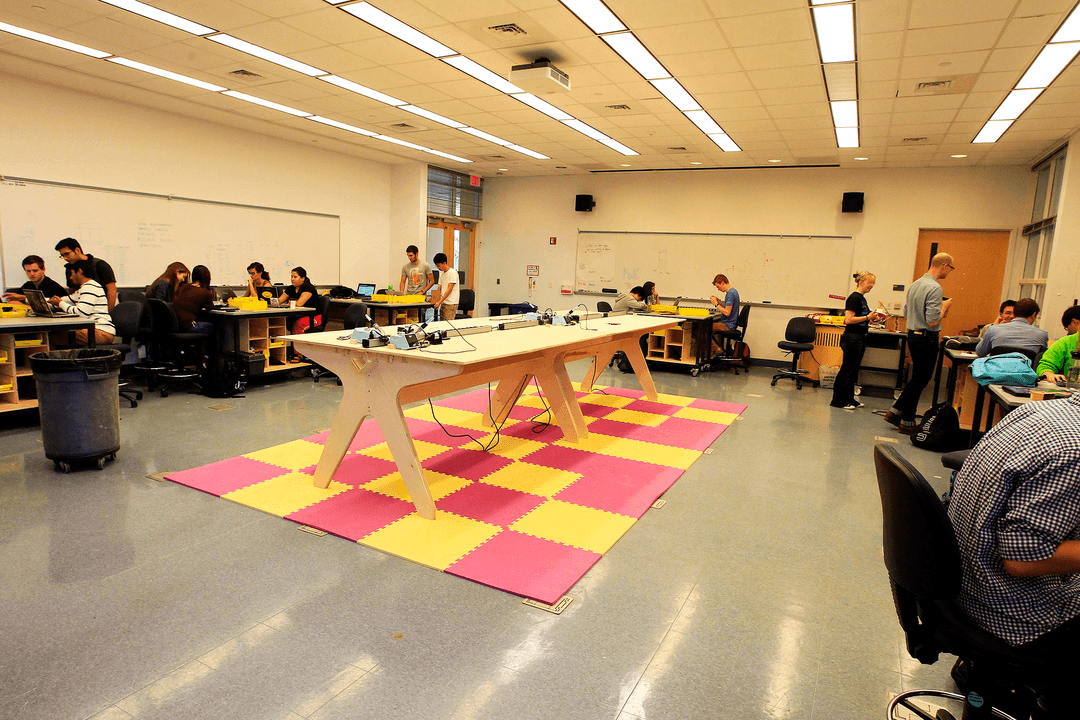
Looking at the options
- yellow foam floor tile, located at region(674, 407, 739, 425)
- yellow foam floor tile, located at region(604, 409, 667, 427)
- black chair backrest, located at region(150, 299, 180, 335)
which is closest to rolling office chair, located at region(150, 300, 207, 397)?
black chair backrest, located at region(150, 299, 180, 335)

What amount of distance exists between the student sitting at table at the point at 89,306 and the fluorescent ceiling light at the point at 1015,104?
26.9ft

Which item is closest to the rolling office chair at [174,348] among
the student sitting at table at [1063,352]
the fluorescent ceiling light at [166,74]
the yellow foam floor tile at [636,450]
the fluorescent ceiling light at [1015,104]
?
the fluorescent ceiling light at [166,74]

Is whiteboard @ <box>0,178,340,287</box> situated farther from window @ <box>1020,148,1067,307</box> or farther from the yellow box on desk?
window @ <box>1020,148,1067,307</box>

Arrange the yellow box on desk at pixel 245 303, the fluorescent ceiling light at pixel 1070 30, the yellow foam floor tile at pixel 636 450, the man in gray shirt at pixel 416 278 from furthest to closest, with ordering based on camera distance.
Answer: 1. the man in gray shirt at pixel 416 278
2. the yellow box on desk at pixel 245 303
3. the yellow foam floor tile at pixel 636 450
4. the fluorescent ceiling light at pixel 1070 30

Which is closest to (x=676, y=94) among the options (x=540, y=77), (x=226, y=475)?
(x=540, y=77)

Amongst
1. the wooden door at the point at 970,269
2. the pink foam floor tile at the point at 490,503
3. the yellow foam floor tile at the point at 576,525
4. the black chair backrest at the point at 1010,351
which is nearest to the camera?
the yellow foam floor tile at the point at 576,525

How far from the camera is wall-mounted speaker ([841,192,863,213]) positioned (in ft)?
29.2

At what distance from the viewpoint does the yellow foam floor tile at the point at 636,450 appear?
14.8 feet

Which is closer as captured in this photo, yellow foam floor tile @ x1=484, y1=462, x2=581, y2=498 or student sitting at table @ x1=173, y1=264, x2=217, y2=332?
yellow foam floor tile @ x1=484, y1=462, x2=581, y2=498

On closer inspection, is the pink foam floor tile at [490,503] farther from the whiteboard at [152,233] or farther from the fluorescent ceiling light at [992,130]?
the fluorescent ceiling light at [992,130]

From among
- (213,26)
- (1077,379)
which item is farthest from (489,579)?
(213,26)

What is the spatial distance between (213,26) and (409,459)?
388 centimetres

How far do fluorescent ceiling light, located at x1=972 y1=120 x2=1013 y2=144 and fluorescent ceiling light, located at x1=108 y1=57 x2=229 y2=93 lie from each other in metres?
8.09

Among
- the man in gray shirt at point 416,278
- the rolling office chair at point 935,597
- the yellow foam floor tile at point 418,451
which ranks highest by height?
the man in gray shirt at point 416,278
